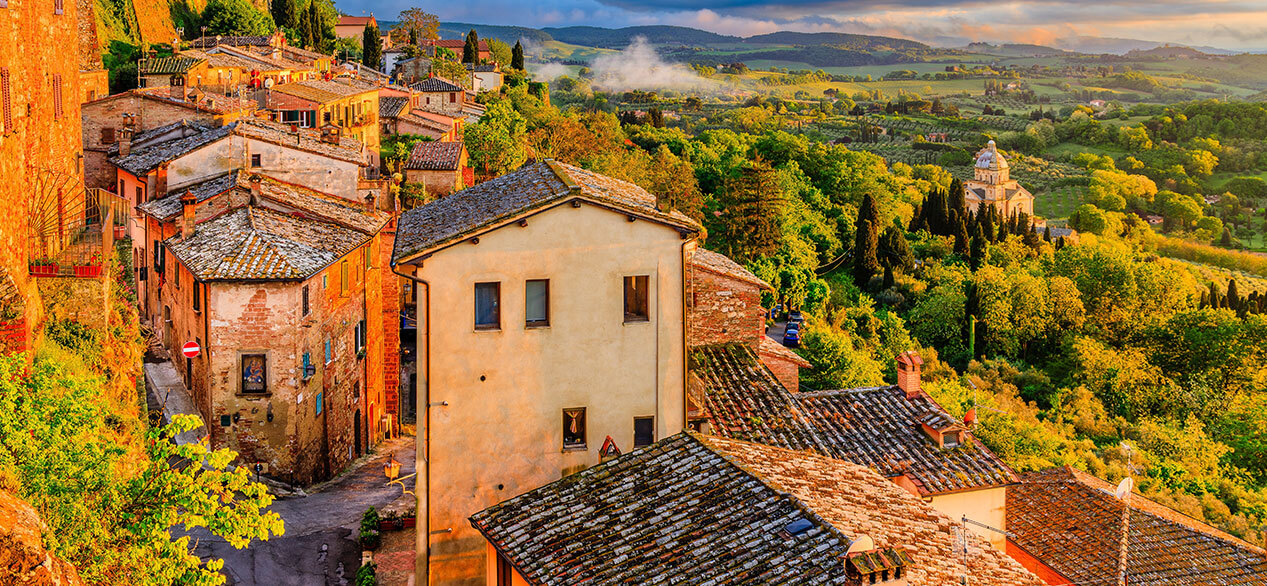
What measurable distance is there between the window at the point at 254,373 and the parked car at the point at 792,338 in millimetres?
21860

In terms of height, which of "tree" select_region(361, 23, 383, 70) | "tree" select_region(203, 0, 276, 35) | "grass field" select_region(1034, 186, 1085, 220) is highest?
"tree" select_region(203, 0, 276, 35)

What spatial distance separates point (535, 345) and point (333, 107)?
34257 millimetres

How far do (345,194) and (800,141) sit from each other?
47.9 meters

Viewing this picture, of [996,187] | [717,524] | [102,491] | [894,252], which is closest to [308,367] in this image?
[102,491]

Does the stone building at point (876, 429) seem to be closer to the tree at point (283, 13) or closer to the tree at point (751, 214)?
A: the tree at point (751, 214)

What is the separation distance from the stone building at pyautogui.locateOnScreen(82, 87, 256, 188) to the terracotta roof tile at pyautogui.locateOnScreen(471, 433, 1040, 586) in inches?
1093

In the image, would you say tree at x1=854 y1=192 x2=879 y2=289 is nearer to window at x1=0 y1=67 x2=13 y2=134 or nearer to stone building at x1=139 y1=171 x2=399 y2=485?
stone building at x1=139 y1=171 x2=399 y2=485

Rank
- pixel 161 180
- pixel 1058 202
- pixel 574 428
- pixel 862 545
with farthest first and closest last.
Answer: pixel 1058 202, pixel 161 180, pixel 574 428, pixel 862 545

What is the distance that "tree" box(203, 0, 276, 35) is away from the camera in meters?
78.3

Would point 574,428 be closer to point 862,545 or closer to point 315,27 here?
point 862,545

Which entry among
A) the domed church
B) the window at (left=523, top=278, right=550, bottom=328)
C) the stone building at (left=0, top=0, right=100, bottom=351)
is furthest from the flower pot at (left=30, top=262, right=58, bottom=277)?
the domed church

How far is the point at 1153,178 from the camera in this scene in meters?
149

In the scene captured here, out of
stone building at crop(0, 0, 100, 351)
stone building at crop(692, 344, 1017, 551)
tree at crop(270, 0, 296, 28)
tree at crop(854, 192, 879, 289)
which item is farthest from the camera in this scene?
tree at crop(270, 0, 296, 28)

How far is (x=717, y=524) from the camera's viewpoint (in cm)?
1248
